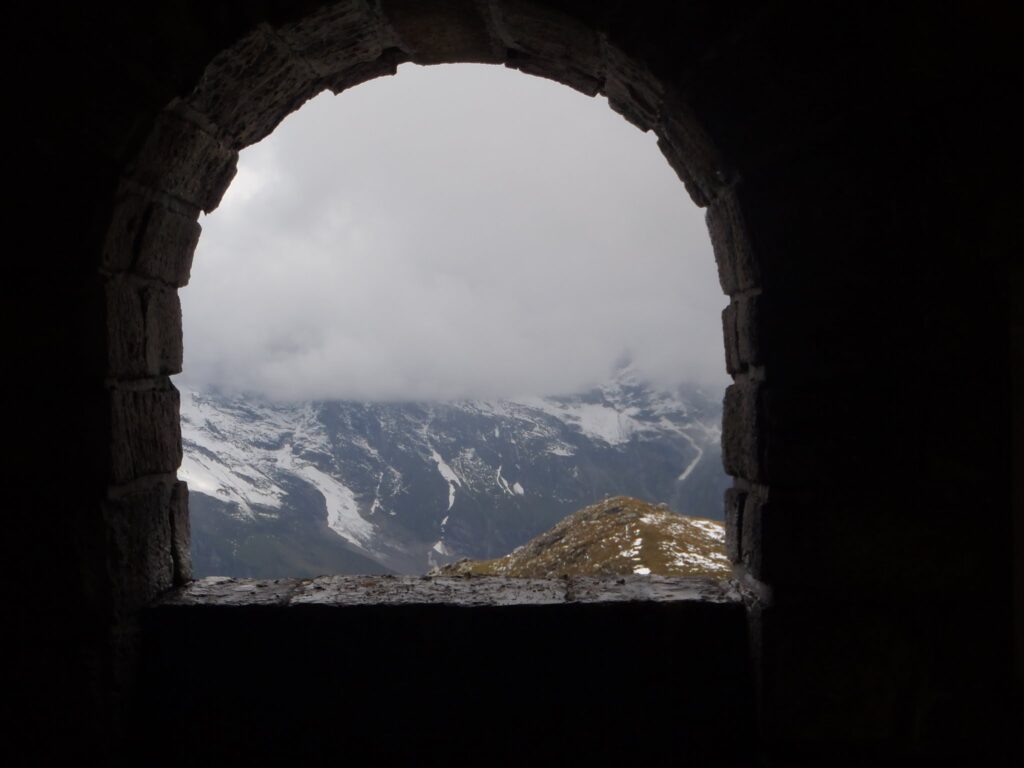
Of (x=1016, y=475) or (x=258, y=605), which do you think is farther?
(x=258, y=605)

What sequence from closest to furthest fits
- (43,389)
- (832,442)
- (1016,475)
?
(1016,475) → (832,442) → (43,389)

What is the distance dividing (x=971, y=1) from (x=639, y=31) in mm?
941

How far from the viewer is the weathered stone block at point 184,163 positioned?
2.27 meters

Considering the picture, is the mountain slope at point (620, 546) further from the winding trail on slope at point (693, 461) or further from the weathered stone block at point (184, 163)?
the winding trail on slope at point (693, 461)

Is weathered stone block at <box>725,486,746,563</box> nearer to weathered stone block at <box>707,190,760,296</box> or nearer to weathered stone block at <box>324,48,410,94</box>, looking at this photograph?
weathered stone block at <box>707,190,760,296</box>

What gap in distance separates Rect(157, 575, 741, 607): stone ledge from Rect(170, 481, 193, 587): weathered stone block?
6 cm

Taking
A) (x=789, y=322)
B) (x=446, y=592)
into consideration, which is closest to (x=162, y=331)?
(x=446, y=592)

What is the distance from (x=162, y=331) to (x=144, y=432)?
0.39 meters

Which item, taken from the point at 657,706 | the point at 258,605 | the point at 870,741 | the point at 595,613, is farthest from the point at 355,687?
the point at 870,741

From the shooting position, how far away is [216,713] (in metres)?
2.33

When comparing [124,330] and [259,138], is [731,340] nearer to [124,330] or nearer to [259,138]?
[259,138]

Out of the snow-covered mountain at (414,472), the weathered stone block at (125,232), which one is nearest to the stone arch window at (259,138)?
the weathered stone block at (125,232)

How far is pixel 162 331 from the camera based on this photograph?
8.41 feet

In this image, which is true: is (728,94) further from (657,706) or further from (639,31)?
(657,706)
